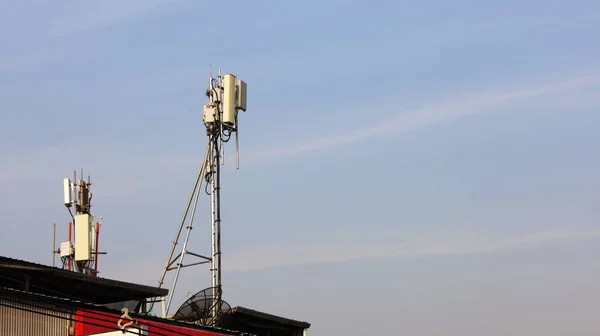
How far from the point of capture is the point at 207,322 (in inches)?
1487

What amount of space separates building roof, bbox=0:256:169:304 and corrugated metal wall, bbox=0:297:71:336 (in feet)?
8.70

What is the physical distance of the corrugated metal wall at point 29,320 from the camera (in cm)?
3077

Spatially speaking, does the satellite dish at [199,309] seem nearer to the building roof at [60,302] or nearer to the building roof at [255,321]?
the building roof at [255,321]

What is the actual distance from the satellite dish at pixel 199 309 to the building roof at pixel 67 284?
5.74ft

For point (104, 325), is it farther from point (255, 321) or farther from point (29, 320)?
point (255, 321)

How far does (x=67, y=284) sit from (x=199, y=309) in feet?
16.2

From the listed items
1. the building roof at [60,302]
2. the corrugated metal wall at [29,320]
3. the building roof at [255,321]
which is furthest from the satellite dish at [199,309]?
the corrugated metal wall at [29,320]

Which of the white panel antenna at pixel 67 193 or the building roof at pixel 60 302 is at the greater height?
the white panel antenna at pixel 67 193

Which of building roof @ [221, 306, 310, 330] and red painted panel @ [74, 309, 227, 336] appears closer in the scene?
red painted panel @ [74, 309, 227, 336]

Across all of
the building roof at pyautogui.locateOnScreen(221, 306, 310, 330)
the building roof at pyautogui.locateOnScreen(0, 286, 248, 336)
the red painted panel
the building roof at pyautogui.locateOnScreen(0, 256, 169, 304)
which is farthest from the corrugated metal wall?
the building roof at pyautogui.locateOnScreen(221, 306, 310, 330)

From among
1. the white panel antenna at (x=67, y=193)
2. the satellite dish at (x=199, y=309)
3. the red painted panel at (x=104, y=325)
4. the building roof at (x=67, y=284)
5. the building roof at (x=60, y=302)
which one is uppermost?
the white panel antenna at (x=67, y=193)

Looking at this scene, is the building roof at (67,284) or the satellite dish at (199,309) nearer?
the building roof at (67,284)

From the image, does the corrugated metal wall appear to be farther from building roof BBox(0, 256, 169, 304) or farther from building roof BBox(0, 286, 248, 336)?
building roof BBox(0, 256, 169, 304)

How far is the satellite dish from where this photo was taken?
123 feet
